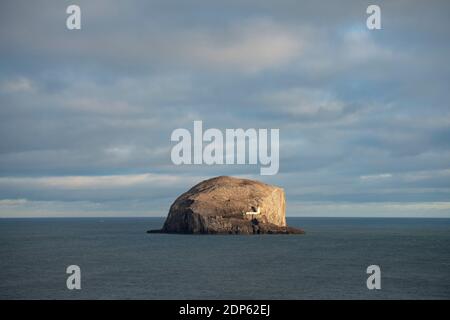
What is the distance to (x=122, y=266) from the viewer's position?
80625 millimetres

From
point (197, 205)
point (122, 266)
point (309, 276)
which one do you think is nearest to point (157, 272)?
point (122, 266)

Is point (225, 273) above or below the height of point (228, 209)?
below

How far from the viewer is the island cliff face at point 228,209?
506 ft

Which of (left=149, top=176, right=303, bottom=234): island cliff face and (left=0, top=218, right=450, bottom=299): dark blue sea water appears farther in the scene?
(left=149, top=176, right=303, bottom=234): island cliff face

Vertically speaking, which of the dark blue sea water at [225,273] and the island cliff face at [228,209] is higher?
the island cliff face at [228,209]

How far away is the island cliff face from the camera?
6068 inches

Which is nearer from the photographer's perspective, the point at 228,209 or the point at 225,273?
the point at 225,273

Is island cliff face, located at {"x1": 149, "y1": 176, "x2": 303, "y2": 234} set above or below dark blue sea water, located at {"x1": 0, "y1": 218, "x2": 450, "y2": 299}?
above

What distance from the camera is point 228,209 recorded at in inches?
6083

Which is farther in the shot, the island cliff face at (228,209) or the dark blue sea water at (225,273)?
the island cliff face at (228,209)
